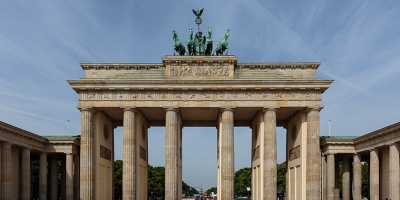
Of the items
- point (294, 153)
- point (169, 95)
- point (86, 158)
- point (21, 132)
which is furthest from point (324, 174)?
point (21, 132)

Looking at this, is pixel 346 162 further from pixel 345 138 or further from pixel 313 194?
pixel 313 194

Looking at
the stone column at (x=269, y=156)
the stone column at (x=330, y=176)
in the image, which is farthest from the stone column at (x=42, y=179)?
the stone column at (x=330, y=176)

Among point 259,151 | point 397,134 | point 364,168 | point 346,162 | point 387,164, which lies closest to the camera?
point 397,134

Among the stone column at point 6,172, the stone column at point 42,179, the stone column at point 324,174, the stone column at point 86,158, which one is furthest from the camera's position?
the stone column at point 324,174

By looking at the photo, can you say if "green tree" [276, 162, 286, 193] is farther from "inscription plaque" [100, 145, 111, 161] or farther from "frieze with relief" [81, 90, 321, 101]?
"frieze with relief" [81, 90, 321, 101]

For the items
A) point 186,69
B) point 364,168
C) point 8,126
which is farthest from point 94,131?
point 364,168

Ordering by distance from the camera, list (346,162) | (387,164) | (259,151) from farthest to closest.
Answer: (346,162), (259,151), (387,164)

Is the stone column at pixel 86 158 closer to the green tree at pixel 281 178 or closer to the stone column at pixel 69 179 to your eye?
the stone column at pixel 69 179

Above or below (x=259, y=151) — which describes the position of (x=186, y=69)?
above

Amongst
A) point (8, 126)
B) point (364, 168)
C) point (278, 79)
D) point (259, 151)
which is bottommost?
point (364, 168)

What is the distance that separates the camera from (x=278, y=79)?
42688mm

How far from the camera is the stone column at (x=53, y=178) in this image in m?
49.7

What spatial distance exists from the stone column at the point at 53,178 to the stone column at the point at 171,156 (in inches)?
640

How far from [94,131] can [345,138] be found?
28596mm
